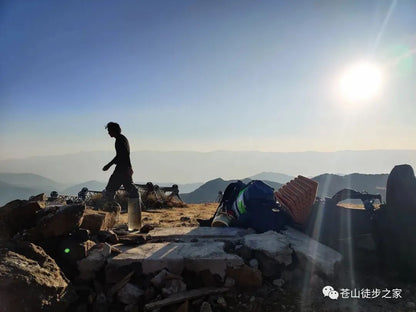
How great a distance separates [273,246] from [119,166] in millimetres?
3682

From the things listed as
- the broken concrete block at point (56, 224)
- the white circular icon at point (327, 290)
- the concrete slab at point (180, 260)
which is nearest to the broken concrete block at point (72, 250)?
the broken concrete block at point (56, 224)

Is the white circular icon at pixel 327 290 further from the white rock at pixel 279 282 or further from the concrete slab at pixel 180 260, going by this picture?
the concrete slab at pixel 180 260

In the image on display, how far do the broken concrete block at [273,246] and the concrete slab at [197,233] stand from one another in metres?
0.45

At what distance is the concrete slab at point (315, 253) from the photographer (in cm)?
391

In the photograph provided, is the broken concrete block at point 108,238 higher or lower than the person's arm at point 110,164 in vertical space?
lower

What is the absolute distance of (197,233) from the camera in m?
5.19

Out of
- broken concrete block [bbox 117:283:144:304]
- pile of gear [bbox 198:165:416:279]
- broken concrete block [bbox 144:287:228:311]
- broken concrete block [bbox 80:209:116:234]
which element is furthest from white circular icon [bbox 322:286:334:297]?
broken concrete block [bbox 80:209:116:234]

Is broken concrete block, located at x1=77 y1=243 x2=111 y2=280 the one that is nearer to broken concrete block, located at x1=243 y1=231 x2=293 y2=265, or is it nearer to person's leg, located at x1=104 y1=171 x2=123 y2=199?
broken concrete block, located at x1=243 y1=231 x2=293 y2=265

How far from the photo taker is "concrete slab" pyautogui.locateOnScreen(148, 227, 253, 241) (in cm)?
497

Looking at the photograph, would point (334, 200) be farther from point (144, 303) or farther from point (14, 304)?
point (14, 304)

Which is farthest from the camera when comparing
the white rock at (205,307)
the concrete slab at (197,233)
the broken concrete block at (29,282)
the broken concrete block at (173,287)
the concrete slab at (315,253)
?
the concrete slab at (197,233)

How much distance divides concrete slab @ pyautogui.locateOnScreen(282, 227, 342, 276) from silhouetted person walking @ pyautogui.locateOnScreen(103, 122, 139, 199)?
129 inches

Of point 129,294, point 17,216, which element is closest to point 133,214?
point 17,216

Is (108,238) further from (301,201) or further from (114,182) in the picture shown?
(301,201)
